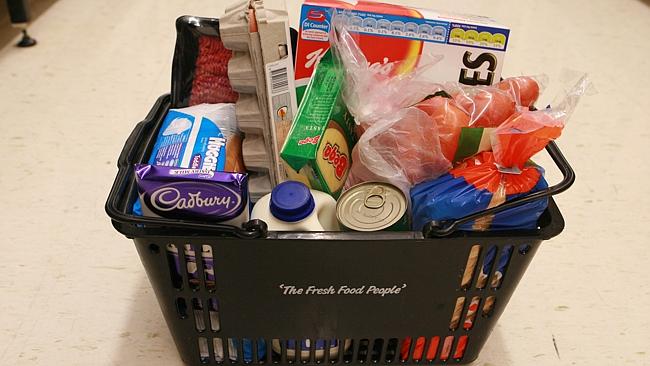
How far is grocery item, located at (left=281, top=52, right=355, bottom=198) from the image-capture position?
1.88 feet

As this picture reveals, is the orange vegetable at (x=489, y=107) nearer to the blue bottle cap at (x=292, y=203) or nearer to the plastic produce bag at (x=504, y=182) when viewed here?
the plastic produce bag at (x=504, y=182)

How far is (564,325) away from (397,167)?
0.33 meters

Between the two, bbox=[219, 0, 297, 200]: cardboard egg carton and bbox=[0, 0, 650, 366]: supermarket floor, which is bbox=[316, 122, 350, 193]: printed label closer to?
bbox=[219, 0, 297, 200]: cardboard egg carton

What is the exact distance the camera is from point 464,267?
1.78ft

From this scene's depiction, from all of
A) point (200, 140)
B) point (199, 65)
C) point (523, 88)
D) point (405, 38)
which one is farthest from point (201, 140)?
point (523, 88)

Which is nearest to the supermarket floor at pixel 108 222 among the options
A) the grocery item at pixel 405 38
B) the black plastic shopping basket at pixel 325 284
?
the black plastic shopping basket at pixel 325 284

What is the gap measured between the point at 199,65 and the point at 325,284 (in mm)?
340

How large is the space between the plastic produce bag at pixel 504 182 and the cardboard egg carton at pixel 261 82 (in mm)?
184

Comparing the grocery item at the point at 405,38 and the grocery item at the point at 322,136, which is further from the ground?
the grocery item at the point at 405,38

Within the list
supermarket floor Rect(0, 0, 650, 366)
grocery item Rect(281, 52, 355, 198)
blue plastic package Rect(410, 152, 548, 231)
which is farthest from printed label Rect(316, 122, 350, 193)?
supermarket floor Rect(0, 0, 650, 366)

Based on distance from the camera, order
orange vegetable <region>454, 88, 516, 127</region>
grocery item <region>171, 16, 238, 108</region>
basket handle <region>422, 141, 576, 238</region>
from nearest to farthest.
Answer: basket handle <region>422, 141, 576, 238</region>, orange vegetable <region>454, 88, 516, 127</region>, grocery item <region>171, 16, 238, 108</region>

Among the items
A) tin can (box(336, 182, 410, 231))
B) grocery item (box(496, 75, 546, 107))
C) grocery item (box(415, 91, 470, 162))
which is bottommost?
tin can (box(336, 182, 410, 231))

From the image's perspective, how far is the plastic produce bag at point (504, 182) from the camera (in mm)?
520

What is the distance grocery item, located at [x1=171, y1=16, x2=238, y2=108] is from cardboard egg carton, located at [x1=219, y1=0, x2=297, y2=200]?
0.09m
